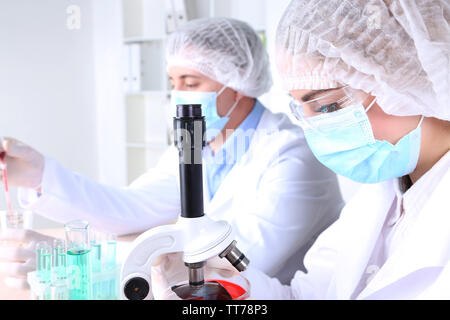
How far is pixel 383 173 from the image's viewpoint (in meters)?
0.73

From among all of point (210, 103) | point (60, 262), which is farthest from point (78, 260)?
point (210, 103)

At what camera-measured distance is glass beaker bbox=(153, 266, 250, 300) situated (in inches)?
20.5

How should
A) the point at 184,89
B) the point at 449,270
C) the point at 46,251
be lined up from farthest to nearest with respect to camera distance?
the point at 184,89
the point at 46,251
the point at 449,270

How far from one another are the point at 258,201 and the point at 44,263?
0.48 m

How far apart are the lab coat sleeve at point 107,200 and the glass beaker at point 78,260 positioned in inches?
7.0

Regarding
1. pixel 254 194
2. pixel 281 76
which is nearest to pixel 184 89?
pixel 254 194

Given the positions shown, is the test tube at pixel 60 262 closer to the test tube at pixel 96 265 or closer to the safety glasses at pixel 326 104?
the test tube at pixel 96 265

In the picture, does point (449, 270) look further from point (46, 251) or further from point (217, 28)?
point (217, 28)

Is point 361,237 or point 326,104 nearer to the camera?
point 326,104

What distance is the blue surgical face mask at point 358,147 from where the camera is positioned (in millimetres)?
692

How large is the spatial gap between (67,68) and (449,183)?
1.88ft

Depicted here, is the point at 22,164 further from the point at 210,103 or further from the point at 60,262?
the point at 210,103

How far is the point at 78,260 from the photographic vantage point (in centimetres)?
65

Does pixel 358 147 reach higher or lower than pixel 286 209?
higher
